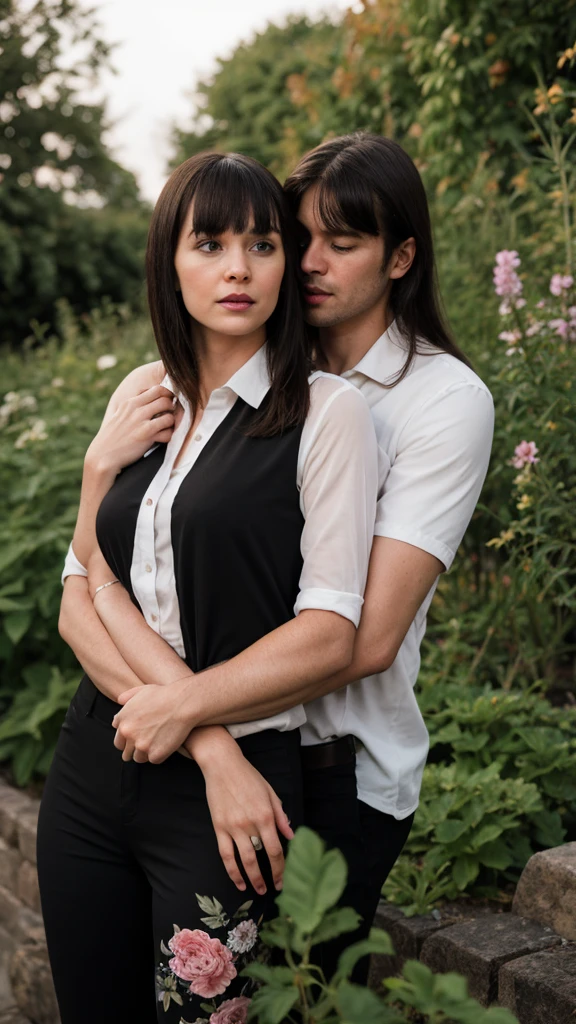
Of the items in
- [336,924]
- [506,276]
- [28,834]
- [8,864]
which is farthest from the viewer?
[8,864]

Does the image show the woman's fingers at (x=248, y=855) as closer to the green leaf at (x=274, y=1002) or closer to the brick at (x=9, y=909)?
the green leaf at (x=274, y=1002)

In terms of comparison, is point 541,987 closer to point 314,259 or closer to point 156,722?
point 156,722

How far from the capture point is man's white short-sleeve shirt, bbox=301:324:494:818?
62.7 inches

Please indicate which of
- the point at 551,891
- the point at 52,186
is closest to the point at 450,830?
the point at 551,891

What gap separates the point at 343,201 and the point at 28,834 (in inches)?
92.2

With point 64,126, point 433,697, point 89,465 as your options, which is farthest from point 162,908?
point 64,126

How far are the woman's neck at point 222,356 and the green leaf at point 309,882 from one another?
3.04 feet

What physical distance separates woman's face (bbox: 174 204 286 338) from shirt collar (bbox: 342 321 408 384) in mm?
251

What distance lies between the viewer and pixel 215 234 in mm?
1595

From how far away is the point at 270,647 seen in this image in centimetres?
→ 145

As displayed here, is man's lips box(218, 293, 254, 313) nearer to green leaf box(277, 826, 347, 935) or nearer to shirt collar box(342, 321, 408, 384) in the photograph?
shirt collar box(342, 321, 408, 384)

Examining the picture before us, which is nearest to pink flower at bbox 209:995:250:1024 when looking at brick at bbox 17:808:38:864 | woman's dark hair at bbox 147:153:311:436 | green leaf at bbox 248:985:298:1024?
green leaf at bbox 248:985:298:1024

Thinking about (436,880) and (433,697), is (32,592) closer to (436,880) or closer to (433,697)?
(433,697)

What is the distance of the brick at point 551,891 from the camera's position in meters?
2.13
